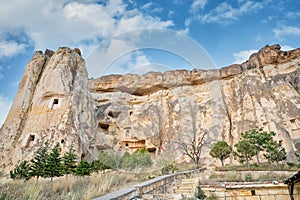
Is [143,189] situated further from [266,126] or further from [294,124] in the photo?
[294,124]

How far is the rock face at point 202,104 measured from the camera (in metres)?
19.6

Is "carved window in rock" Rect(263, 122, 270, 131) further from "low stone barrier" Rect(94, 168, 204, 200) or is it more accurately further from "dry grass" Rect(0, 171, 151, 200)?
"dry grass" Rect(0, 171, 151, 200)

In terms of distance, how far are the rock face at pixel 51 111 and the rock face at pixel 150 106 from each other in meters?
0.07

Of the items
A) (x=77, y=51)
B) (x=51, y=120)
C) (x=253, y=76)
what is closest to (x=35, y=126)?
(x=51, y=120)

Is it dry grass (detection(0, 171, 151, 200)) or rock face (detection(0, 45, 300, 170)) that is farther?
rock face (detection(0, 45, 300, 170))

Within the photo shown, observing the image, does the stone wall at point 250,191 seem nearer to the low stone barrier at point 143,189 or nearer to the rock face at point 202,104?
the low stone barrier at point 143,189

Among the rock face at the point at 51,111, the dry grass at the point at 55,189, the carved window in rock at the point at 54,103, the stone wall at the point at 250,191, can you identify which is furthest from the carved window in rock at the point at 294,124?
the carved window in rock at the point at 54,103

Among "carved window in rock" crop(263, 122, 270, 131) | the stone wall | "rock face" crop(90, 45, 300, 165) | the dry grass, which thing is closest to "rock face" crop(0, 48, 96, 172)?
"rock face" crop(90, 45, 300, 165)

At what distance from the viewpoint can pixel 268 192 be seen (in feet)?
17.3

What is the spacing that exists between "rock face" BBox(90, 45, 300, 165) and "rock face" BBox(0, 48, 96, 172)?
7.48 meters

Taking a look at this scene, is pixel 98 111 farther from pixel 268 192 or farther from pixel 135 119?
pixel 268 192

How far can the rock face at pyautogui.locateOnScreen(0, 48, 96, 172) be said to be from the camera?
12.6 m

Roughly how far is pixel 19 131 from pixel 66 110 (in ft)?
12.8

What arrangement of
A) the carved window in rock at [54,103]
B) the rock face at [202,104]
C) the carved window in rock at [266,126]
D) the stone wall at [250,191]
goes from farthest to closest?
the rock face at [202,104] → the carved window in rock at [266,126] → the carved window in rock at [54,103] → the stone wall at [250,191]
